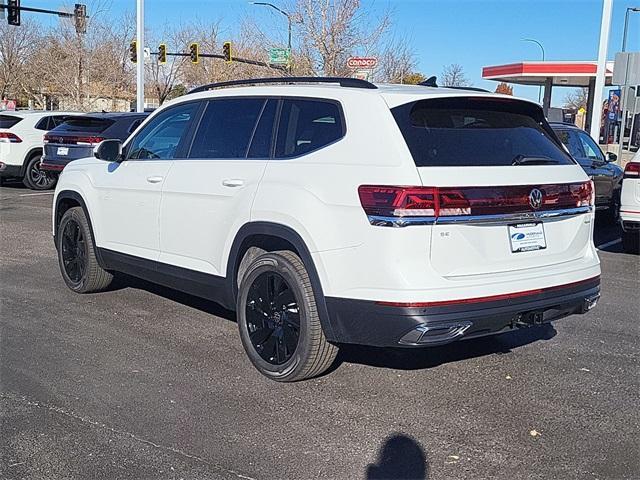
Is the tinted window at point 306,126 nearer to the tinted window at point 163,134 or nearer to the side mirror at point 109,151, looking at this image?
the tinted window at point 163,134

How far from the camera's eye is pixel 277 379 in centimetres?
453

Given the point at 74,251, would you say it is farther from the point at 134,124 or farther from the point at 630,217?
the point at 134,124

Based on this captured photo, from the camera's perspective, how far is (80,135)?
14.0 meters

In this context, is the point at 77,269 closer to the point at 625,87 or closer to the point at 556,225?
the point at 556,225

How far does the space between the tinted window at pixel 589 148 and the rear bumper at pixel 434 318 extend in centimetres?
748

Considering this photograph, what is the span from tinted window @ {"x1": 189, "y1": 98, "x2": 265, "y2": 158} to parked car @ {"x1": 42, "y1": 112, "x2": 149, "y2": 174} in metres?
8.66

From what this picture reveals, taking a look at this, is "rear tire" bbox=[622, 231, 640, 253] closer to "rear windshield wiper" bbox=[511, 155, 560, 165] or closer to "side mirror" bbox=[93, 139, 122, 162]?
"rear windshield wiper" bbox=[511, 155, 560, 165]

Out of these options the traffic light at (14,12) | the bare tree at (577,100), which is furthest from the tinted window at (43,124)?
the bare tree at (577,100)

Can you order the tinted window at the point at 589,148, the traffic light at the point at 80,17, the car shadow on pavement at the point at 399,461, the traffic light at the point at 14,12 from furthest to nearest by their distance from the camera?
the traffic light at the point at 80,17
the traffic light at the point at 14,12
the tinted window at the point at 589,148
the car shadow on pavement at the point at 399,461

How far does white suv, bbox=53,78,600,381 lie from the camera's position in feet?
12.6

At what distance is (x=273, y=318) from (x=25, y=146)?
42.5 feet

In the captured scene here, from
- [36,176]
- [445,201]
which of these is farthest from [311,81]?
[36,176]

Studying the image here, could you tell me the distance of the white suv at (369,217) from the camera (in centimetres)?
384

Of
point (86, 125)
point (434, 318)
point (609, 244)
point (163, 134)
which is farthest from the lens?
point (86, 125)
